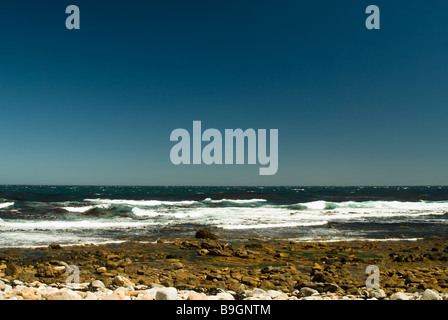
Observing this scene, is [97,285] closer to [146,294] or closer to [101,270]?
[146,294]

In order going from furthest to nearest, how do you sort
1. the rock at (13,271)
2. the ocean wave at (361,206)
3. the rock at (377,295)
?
the ocean wave at (361,206) → the rock at (13,271) → the rock at (377,295)

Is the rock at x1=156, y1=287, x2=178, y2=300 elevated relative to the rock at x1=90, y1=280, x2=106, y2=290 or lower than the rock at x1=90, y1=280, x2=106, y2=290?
elevated

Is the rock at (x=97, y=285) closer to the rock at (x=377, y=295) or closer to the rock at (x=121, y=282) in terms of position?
the rock at (x=121, y=282)

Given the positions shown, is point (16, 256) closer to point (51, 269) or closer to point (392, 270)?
point (51, 269)

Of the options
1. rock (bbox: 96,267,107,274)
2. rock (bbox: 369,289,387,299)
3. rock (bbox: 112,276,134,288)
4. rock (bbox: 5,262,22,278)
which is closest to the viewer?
rock (bbox: 369,289,387,299)

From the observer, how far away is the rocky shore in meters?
6.45

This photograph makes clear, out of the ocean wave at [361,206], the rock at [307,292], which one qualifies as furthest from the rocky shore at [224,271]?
the ocean wave at [361,206]

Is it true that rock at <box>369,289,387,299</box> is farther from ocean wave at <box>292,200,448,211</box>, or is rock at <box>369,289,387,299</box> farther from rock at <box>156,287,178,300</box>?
ocean wave at <box>292,200,448,211</box>

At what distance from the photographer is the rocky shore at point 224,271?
6447mm

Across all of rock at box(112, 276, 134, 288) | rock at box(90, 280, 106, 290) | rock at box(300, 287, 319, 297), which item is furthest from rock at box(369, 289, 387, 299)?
rock at box(90, 280, 106, 290)

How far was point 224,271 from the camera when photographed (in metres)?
9.34

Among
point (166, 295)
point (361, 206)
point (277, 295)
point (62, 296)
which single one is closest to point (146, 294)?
point (166, 295)

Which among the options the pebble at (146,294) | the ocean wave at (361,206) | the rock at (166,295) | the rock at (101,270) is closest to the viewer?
the rock at (166,295)
